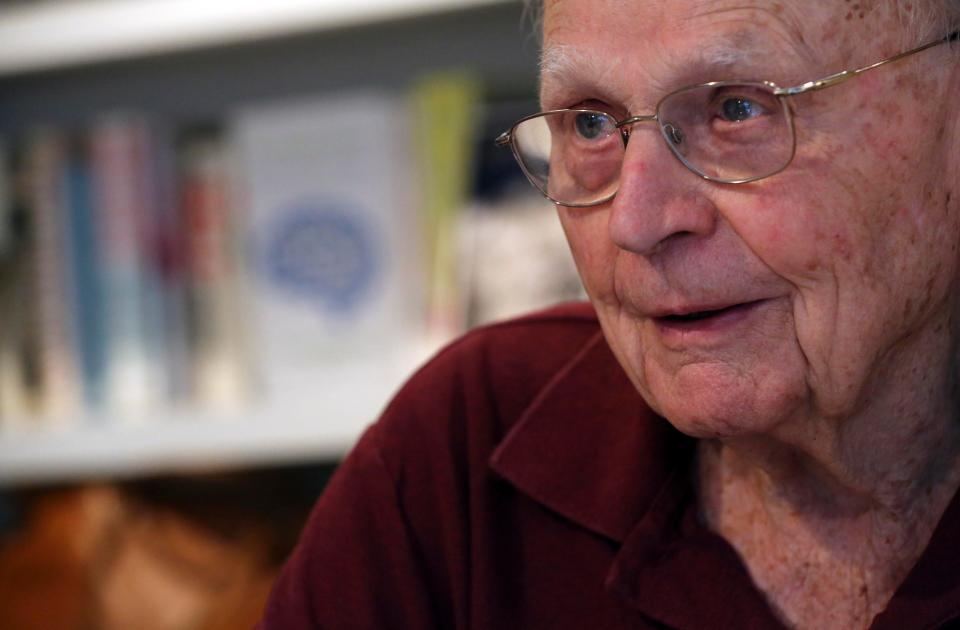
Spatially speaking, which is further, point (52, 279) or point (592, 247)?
point (52, 279)

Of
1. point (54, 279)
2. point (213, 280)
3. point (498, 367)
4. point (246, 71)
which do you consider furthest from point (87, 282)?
point (498, 367)

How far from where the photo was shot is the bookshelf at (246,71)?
1540 mm

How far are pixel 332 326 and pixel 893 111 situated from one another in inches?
39.8

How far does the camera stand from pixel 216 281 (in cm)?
167

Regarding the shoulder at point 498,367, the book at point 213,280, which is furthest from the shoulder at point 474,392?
the book at point 213,280

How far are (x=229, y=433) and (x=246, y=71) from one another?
2.11 ft

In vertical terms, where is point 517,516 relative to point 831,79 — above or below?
below

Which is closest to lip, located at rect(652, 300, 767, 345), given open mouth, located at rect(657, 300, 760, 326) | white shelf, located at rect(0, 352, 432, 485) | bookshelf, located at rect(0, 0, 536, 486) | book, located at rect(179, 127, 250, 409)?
open mouth, located at rect(657, 300, 760, 326)

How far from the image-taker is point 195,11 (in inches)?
60.5

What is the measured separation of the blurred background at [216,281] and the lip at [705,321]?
0.72 m

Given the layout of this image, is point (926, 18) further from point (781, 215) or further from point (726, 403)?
point (726, 403)

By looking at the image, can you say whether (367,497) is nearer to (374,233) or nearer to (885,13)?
(885,13)

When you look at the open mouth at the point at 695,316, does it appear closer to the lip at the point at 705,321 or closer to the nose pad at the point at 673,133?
the lip at the point at 705,321

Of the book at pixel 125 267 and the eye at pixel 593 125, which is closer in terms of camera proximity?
the eye at pixel 593 125
